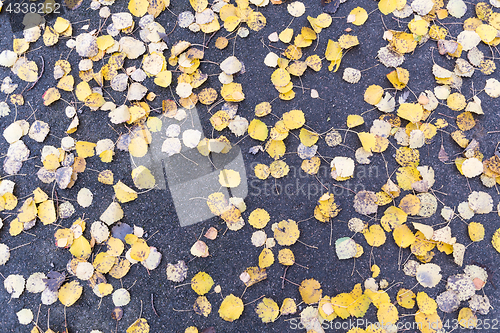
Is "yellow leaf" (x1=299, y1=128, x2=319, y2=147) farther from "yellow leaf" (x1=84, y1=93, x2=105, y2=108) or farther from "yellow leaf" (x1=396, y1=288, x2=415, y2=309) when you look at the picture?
"yellow leaf" (x1=84, y1=93, x2=105, y2=108)

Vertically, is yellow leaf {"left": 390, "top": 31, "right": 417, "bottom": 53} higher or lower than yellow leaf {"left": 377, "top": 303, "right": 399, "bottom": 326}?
higher

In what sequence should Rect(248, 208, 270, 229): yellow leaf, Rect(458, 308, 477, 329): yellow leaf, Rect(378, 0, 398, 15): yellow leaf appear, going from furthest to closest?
Rect(378, 0, 398, 15): yellow leaf < Rect(248, 208, 270, 229): yellow leaf < Rect(458, 308, 477, 329): yellow leaf

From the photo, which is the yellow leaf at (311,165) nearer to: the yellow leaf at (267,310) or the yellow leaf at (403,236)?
the yellow leaf at (403,236)

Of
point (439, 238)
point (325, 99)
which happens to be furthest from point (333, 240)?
point (325, 99)

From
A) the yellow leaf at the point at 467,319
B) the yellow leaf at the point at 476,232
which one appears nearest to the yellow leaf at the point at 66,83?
the yellow leaf at the point at 476,232

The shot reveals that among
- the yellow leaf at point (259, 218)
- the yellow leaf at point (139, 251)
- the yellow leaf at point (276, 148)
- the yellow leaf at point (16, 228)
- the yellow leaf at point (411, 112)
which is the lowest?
the yellow leaf at point (139, 251)

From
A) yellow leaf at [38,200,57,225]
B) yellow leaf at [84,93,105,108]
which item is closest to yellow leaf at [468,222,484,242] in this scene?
yellow leaf at [84,93,105,108]

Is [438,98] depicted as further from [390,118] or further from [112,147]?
[112,147]
